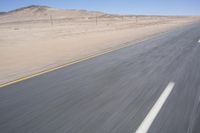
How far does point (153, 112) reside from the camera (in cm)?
489

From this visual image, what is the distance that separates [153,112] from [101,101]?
1.31 m

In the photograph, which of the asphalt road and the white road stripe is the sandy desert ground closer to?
the asphalt road

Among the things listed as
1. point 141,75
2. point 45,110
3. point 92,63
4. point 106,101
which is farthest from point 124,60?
point 45,110

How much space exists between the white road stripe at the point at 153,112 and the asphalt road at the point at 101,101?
8 centimetres

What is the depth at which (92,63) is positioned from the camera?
10500 mm

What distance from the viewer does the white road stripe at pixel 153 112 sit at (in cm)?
421

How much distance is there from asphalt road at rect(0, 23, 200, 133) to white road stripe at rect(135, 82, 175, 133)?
8cm

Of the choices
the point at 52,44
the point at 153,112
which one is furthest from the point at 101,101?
the point at 52,44

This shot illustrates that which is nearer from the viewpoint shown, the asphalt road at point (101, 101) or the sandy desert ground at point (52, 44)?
the asphalt road at point (101, 101)

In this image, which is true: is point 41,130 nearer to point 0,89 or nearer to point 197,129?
point 197,129

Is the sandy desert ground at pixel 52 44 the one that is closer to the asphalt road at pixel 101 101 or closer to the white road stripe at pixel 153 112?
the asphalt road at pixel 101 101

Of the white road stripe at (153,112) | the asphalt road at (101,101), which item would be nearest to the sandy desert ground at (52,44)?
the asphalt road at (101,101)

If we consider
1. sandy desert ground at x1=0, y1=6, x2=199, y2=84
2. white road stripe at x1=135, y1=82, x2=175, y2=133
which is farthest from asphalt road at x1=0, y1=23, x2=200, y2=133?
sandy desert ground at x1=0, y1=6, x2=199, y2=84

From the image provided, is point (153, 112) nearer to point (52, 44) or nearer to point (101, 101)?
point (101, 101)
